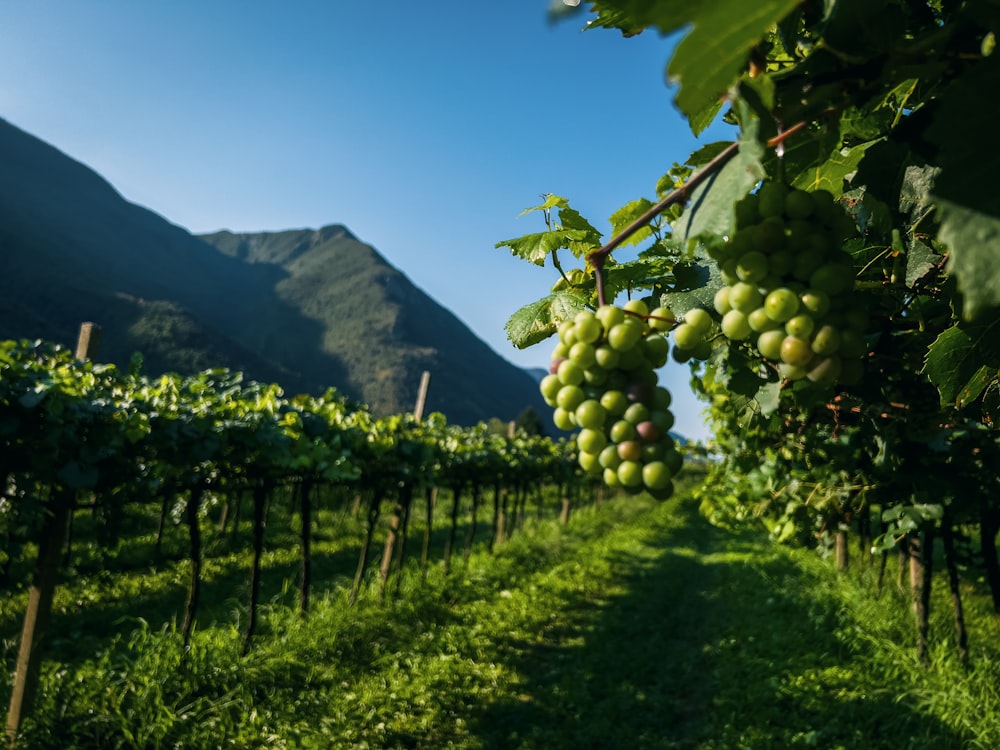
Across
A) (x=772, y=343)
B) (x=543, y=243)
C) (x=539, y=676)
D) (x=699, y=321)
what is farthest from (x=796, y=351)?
(x=539, y=676)

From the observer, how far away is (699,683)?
18.8 ft

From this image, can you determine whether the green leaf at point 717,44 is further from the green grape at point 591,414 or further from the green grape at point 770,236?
the green grape at point 591,414

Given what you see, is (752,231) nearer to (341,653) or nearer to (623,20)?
(623,20)

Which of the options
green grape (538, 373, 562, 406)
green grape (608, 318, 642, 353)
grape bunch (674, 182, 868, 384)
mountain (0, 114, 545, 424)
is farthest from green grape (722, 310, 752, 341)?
mountain (0, 114, 545, 424)

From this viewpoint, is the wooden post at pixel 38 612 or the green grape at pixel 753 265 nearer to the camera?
the green grape at pixel 753 265

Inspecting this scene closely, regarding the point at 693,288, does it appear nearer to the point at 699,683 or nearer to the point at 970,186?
the point at 970,186

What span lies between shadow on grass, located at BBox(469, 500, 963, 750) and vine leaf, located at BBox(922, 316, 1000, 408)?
13.9 ft

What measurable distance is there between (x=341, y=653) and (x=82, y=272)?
290 ft

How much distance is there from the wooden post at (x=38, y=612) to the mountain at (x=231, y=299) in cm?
6016

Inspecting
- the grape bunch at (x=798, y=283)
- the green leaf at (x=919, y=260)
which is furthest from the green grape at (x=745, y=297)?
the green leaf at (x=919, y=260)

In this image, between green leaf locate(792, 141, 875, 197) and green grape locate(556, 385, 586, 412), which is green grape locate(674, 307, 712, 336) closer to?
green grape locate(556, 385, 586, 412)

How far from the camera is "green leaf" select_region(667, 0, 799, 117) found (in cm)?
54

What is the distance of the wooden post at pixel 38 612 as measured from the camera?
156 inches

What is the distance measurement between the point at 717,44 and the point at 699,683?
623 cm
